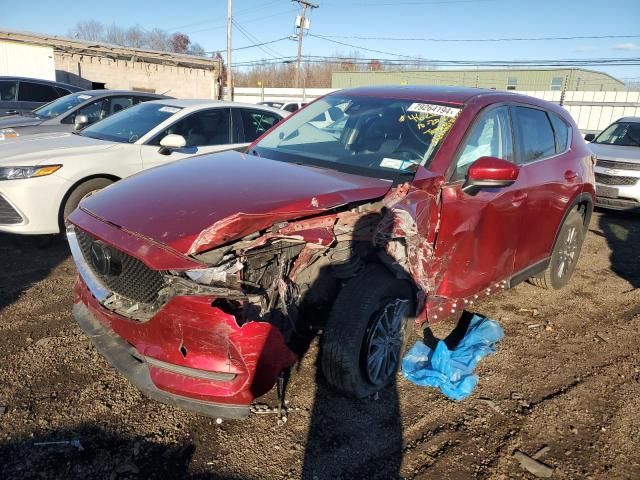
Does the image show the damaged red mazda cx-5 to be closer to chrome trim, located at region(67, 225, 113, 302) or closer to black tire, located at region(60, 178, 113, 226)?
chrome trim, located at region(67, 225, 113, 302)

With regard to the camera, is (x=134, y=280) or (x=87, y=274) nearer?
(x=134, y=280)

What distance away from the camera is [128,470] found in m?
2.28

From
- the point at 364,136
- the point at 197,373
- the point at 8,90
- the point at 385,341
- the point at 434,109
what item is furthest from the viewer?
the point at 8,90

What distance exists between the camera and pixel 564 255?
4762 mm

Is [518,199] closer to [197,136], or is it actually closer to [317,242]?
[317,242]

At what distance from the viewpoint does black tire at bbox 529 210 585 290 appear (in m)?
4.53

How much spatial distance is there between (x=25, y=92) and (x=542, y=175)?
1129cm

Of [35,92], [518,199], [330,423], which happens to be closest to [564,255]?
[518,199]

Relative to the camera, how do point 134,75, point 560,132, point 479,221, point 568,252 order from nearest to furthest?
point 479,221 → point 560,132 → point 568,252 → point 134,75

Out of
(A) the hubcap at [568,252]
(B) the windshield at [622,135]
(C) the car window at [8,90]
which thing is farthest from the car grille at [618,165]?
(C) the car window at [8,90]

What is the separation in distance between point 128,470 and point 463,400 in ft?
6.32

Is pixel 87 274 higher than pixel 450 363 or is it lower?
higher

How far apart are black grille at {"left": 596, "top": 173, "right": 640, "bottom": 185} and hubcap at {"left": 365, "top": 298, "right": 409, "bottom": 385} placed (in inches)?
276

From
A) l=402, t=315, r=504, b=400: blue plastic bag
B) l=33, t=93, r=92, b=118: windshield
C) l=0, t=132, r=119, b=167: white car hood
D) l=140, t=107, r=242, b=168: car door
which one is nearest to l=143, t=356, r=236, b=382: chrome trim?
l=402, t=315, r=504, b=400: blue plastic bag
